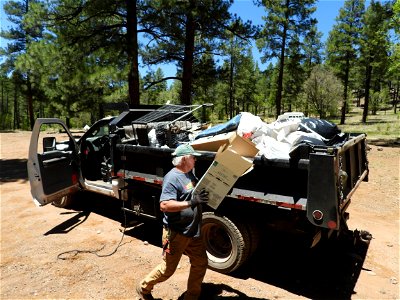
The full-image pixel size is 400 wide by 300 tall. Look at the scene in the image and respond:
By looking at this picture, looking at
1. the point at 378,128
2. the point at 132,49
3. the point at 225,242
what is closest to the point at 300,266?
the point at 225,242

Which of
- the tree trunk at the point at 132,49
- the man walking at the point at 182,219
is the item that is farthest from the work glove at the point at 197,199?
the tree trunk at the point at 132,49

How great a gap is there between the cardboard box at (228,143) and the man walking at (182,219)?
612mm

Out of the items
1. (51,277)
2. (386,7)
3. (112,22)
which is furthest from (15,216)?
(386,7)

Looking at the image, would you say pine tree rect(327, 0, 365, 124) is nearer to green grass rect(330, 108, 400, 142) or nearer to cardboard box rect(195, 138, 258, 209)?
green grass rect(330, 108, 400, 142)

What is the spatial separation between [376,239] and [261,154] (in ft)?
9.58

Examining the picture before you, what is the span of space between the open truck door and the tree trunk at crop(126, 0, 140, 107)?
5.02 metres

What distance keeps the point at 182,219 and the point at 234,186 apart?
107cm

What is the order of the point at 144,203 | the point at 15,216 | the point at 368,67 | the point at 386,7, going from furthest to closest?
the point at 368,67, the point at 386,7, the point at 15,216, the point at 144,203

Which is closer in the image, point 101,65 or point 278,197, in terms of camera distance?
point 278,197

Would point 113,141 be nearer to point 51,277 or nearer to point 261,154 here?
point 51,277

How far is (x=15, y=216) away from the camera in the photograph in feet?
21.7

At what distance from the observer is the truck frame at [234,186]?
3289mm

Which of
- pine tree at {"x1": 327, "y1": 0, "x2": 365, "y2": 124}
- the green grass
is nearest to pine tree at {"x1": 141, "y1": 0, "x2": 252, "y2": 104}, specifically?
the green grass

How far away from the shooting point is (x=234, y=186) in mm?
3998
